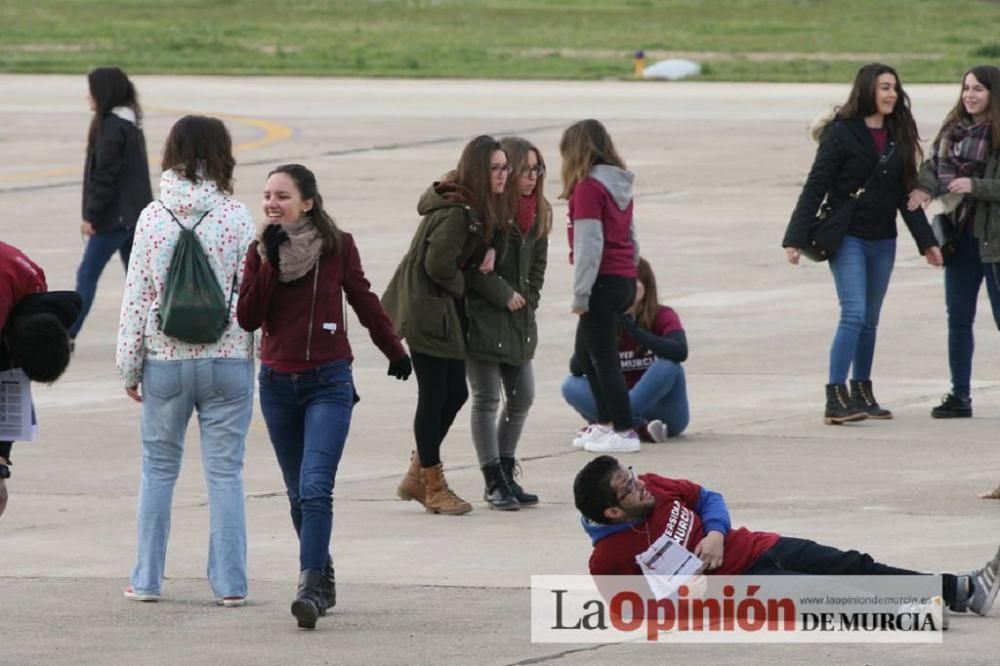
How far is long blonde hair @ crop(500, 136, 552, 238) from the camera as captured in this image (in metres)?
9.33

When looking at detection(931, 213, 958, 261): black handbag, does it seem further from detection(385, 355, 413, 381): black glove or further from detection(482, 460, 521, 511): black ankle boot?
detection(385, 355, 413, 381): black glove

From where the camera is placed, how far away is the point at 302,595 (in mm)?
7137

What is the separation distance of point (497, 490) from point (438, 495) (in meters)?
0.29

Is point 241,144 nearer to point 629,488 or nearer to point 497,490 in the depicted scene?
point 497,490

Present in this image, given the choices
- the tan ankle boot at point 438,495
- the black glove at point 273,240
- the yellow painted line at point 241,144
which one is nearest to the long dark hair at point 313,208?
the black glove at point 273,240

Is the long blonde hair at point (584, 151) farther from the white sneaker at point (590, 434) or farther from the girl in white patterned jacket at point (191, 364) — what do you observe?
the girl in white patterned jacket at point (191, 364)

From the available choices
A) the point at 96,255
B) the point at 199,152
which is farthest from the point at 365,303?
the point at 96,255

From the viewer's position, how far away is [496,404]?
9.61m

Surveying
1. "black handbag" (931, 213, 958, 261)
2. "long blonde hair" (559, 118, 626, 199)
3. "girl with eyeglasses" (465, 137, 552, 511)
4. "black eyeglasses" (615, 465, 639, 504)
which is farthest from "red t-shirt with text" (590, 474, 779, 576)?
"black handbag" (931, 213, 958, 261)

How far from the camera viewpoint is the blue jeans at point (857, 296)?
37.7 ft

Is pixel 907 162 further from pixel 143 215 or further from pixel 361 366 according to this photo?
pixel 143 215

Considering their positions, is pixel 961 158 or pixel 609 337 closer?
pixel 609 337

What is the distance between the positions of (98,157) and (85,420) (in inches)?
111

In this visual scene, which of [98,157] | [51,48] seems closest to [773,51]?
[51,48]
